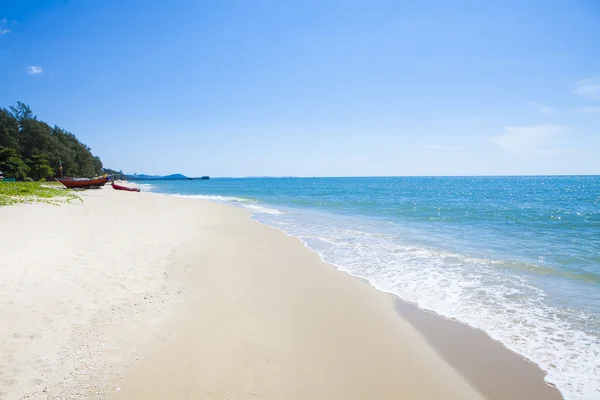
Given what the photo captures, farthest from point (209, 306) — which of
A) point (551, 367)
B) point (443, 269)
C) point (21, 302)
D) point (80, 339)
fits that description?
point (443, 269)

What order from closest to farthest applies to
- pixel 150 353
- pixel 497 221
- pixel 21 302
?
pixel 150 353, pixel 21 302, pixel 497 221

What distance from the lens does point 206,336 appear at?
16.3 ft

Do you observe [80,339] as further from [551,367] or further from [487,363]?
[551,367]

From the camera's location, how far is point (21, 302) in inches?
207

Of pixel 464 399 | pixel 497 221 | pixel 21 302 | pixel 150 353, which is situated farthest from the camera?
pixel 497 221

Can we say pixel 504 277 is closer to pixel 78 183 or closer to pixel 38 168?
pixel 78 183

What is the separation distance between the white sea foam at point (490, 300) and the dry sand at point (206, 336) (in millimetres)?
504

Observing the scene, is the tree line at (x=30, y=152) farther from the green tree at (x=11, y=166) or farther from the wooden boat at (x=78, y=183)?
the wooden boat at (x=78, y=183)

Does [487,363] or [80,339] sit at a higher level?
[80,339]

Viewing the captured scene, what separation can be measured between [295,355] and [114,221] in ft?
44.8

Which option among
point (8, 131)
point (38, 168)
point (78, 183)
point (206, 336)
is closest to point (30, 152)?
point (8, 131)

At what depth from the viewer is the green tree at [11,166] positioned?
145ft

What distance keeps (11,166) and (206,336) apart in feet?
191

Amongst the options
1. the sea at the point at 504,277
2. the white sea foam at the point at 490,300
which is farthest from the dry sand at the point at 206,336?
the sea at the point at 504,277
